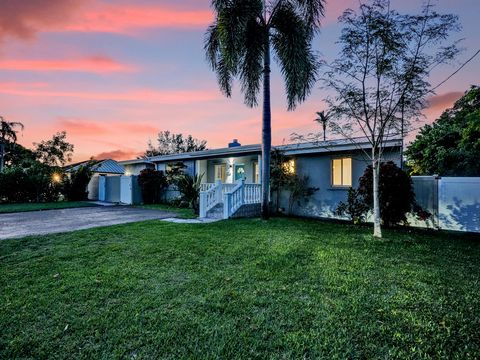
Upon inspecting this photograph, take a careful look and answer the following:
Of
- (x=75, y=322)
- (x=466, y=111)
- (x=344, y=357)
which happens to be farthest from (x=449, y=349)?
(x=466, y=111)

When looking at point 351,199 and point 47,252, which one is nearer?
point 47,252

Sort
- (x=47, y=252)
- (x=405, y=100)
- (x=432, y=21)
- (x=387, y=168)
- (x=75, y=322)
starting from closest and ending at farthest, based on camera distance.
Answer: (x=75, y=322)
(x=47, y=252)
(x=432, y=21)
(x=405, y=100)
(x=387, y=168)

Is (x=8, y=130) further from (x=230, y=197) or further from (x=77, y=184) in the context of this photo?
(x=230, y=197)

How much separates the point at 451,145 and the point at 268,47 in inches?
594

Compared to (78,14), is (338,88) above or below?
below

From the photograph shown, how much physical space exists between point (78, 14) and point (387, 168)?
1123 centimetres

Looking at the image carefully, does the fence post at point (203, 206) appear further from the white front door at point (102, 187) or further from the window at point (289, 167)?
the white front door at point (102, 187)

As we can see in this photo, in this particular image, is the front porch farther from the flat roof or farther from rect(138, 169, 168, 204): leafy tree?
rect(138, 169, 168, 204): leafy tree

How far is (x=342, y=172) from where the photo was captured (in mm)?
10820

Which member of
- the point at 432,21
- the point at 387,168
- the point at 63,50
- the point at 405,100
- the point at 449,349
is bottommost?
the point at 449,349

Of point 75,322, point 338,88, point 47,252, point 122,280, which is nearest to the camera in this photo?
point 75,322

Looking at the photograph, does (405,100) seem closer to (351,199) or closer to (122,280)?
(351,199)

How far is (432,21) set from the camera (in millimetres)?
6590

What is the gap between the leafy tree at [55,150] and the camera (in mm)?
31789
